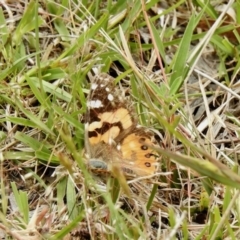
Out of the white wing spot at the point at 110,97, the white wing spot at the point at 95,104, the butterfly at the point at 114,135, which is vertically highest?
the white wing spot at the point at 110,97

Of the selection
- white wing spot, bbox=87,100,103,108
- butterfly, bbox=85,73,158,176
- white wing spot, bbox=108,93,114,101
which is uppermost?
white wing spot, bbox=108,93,114,101

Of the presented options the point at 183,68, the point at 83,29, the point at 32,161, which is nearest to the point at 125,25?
the point at 83,29

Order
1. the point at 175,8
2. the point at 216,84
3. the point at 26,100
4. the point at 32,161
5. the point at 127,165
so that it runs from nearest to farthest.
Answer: the point at 127,165, the point at 32,161, the point at 26,100, the point at 216,84, the point at 175,8

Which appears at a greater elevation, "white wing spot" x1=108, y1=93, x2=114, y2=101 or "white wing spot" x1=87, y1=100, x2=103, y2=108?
"white wing spot" x1=108, y1=93, x2=114, y2=101

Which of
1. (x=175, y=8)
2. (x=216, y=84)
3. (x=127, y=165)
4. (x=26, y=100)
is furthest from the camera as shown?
(x=175, y=8)

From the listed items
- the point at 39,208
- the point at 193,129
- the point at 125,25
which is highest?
the point at 125,25

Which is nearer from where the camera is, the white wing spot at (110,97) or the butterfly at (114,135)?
the butterfly at (114,135)

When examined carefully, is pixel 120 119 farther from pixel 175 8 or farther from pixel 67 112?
pixel 175 8

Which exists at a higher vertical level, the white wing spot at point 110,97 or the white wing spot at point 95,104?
the white wing spot at point 110,97
